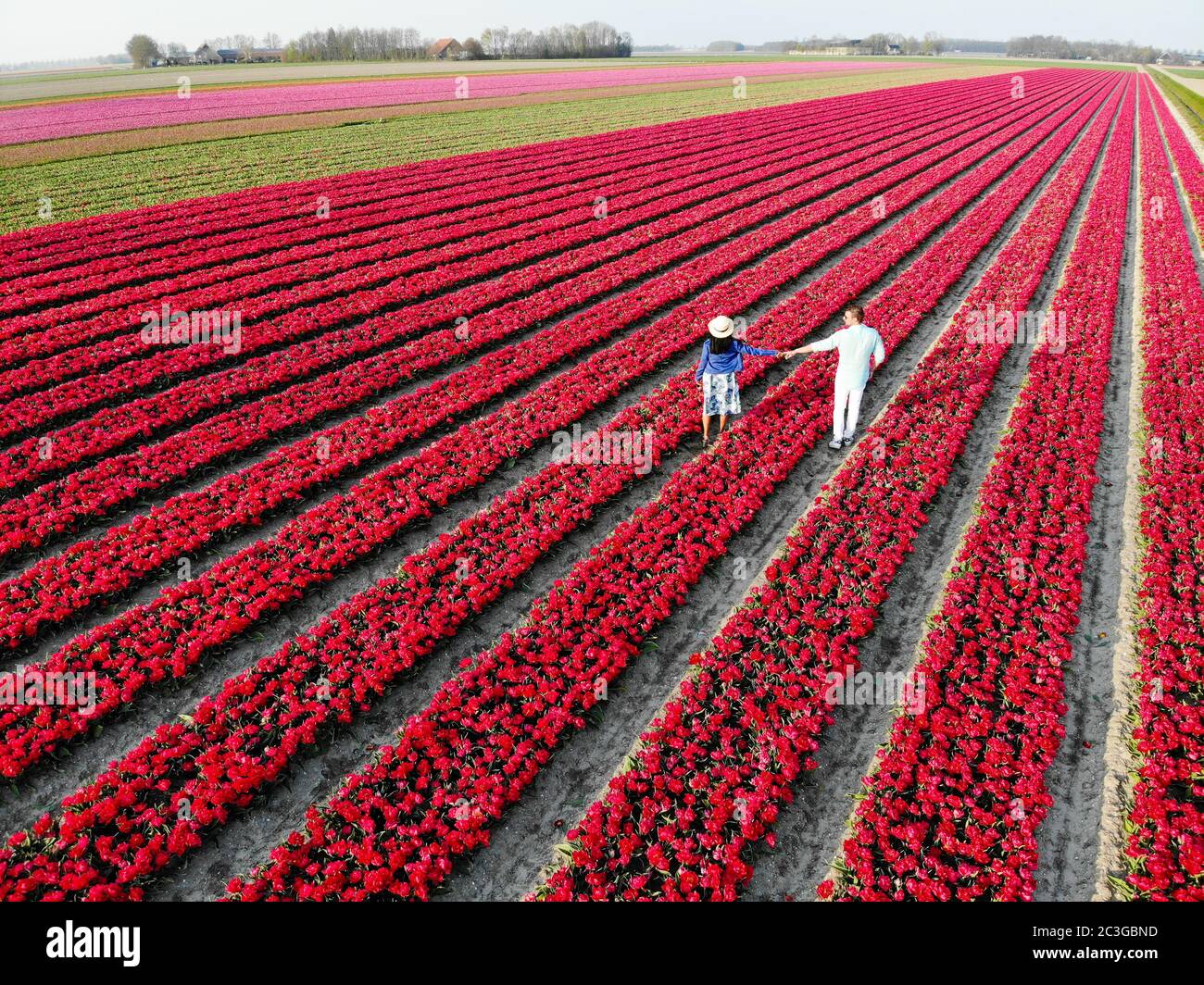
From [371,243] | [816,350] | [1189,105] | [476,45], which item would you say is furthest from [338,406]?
[476,45]

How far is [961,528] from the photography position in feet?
31.3

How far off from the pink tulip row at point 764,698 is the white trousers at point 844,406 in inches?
16.0

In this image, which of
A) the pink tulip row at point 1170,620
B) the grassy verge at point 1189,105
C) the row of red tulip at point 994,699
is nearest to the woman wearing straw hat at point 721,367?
the row of red tulip at point 994,699

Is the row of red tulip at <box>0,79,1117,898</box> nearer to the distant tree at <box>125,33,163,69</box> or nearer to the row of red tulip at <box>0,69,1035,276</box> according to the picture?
the row of red tulip at <box>0,69,1035,276</box>

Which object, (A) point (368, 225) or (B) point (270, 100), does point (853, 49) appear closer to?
(B) point (270, 100)

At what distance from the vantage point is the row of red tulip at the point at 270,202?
66.0 ft

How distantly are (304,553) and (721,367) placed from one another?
22.1 ft

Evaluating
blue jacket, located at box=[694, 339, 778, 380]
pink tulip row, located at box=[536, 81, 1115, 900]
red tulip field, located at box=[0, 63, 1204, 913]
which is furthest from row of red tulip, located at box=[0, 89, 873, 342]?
pink tulip row, located at box=[536, 81, 1115, 900]

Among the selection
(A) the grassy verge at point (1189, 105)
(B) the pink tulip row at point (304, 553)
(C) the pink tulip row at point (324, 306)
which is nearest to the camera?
(B) the pink tulip row at point (304, 553)

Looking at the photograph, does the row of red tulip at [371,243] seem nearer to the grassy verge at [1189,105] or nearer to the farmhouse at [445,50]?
the grassy verge at [1189,105]

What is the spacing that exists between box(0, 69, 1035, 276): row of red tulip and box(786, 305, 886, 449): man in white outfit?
20.1m
